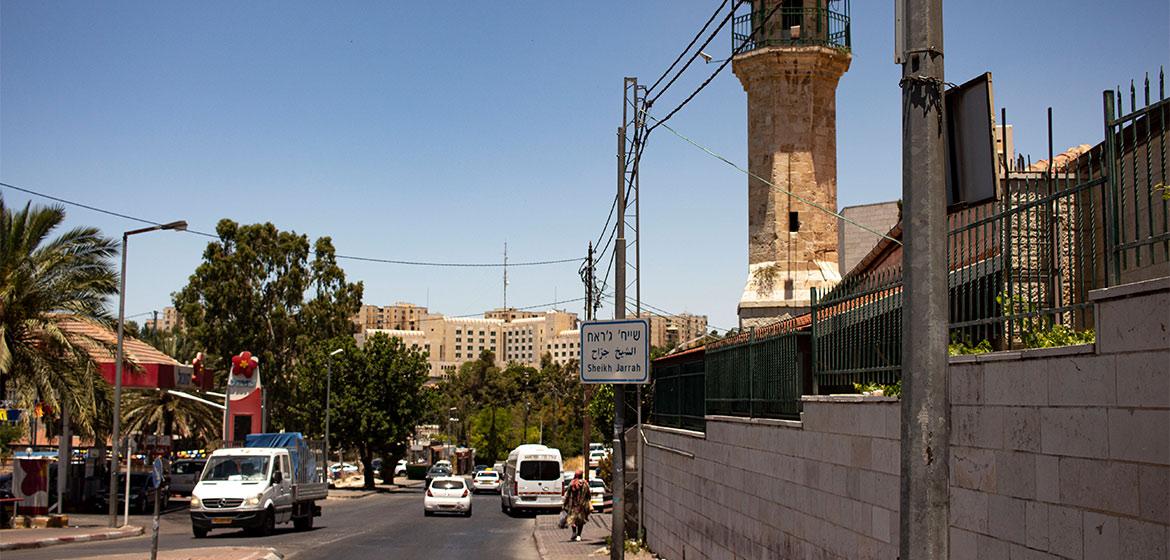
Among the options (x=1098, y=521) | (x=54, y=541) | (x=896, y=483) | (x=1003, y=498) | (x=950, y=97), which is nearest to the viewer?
(x=1098, y=521)

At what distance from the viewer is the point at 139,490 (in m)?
40.5

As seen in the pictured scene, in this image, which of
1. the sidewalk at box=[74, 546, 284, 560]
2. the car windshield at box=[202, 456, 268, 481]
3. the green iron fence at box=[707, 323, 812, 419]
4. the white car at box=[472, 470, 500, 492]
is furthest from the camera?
the white car at box=[472, 470, 500, 492]

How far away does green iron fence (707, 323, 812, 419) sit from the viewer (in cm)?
1209

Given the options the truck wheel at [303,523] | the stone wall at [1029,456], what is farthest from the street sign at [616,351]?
the truck wheel at [303,523]

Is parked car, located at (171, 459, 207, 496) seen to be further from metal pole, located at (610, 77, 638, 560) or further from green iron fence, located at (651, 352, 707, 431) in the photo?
metal pole, located at (610, 77, 638, 560)

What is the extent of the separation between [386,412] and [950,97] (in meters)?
63.3

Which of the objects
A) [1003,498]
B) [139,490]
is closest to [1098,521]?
[1003,498]

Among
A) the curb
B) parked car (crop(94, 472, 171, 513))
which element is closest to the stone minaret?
the curb

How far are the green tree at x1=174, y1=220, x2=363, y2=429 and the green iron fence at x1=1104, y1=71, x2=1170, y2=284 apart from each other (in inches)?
2595

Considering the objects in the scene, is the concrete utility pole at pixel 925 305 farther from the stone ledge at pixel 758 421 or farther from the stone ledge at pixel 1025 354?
the stone ledge at pixel 758 421

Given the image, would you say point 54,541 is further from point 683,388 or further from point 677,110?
point 677,110

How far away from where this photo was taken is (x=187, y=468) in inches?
1923

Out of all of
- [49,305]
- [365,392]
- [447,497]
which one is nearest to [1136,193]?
[49,305]

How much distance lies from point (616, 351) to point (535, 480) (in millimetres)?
27614
